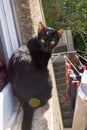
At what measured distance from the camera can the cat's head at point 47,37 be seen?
4.98ft

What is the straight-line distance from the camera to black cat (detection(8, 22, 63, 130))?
4.38 ft

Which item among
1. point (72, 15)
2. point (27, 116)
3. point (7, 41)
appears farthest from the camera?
point (72, 15)

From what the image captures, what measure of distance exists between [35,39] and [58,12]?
647cm

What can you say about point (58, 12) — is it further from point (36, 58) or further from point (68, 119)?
point (36, 58)

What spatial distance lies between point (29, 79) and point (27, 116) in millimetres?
183

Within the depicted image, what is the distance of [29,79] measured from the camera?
1335 mm

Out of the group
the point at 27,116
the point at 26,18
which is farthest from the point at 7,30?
the point at 27,116

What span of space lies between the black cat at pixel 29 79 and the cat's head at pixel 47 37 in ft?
0.21

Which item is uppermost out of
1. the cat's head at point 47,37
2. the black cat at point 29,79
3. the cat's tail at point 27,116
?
the cat's head at point 47,37

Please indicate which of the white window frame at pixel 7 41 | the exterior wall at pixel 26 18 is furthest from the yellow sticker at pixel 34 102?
the exterior wall at pixel 26 18

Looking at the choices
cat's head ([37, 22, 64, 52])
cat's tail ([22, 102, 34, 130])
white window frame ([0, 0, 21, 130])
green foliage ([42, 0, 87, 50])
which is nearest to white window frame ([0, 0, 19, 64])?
white window frame ([0, 0, 21, 130])

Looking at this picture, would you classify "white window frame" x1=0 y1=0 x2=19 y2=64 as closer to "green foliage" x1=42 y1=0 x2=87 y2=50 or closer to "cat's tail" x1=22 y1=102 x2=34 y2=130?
"cat's tail" x1=22 y1=102 x2=34 y2=130

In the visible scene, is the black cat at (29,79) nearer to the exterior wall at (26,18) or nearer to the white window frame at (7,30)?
the white window frame at (7,30)

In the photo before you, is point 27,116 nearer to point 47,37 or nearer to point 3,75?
point 3,75
